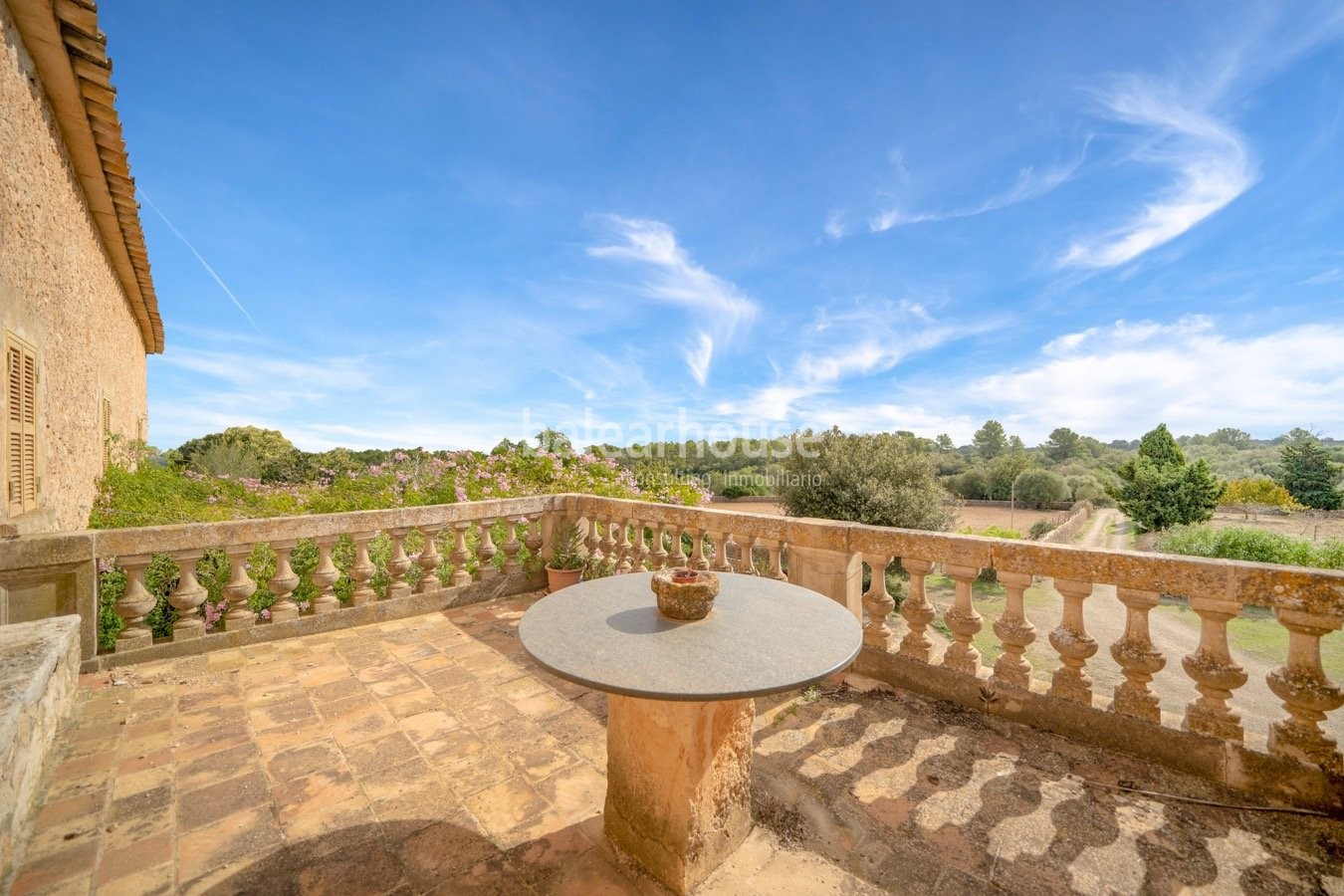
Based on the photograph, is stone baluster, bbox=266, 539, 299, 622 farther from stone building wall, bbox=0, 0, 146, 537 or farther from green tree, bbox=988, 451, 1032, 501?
green tree, bbox=988, 451, 1032, 501

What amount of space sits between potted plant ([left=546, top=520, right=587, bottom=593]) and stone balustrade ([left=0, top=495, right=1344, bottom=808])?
6.0 inches

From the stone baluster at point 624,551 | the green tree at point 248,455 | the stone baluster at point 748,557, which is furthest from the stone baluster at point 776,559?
the green tree at point 248,455

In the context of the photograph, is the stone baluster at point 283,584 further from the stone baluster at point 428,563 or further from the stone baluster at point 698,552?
the stone baluster at point 698,552

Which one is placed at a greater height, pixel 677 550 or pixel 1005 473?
pixel 677 550

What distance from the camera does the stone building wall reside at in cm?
385

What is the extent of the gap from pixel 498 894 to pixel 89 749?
227 cm

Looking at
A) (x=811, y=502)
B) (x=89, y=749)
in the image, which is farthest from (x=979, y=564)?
(x=811, y=502)

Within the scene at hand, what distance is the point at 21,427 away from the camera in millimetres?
4227

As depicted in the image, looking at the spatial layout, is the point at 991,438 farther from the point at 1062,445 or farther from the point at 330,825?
the point at 330,825

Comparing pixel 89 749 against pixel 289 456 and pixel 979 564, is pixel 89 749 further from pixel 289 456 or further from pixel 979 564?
pixel 289 456

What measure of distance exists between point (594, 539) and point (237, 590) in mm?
2683

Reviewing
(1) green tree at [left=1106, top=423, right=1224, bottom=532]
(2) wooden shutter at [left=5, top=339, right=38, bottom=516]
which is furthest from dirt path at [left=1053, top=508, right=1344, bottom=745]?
(1) green tree at [left=1106, top=423, right=1224, bottom=532]

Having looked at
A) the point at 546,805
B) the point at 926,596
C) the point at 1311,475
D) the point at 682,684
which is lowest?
the point at 1311,475

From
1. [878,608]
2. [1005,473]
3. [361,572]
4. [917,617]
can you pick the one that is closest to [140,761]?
[361,572]
